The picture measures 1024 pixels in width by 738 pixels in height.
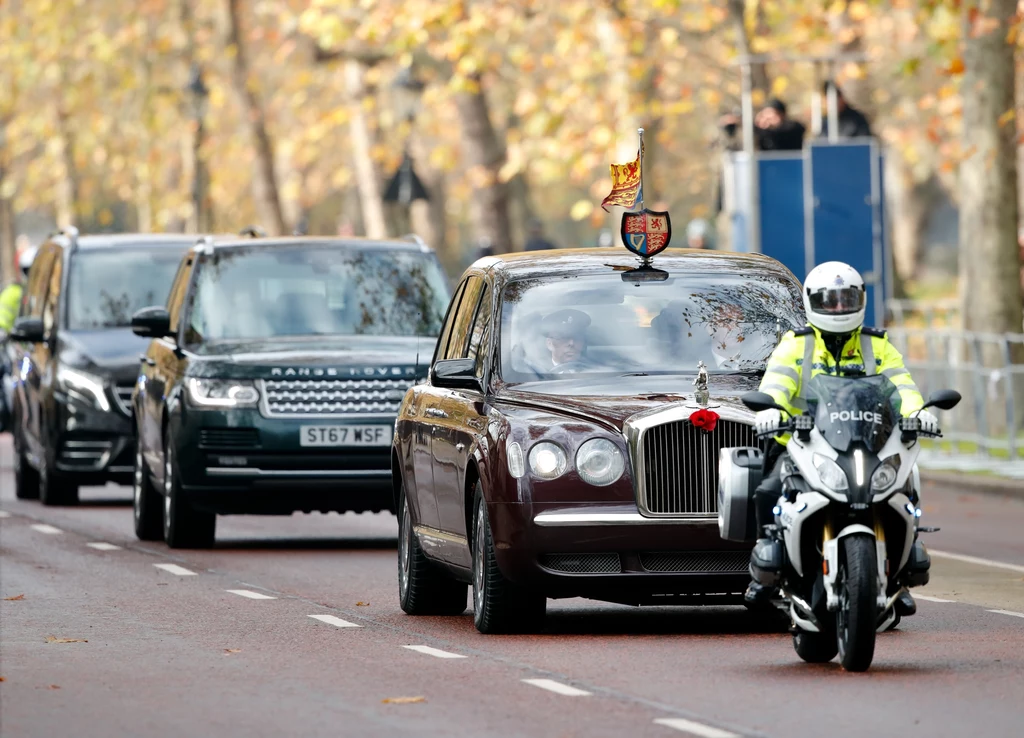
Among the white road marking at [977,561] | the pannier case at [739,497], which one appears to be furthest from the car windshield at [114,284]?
the pannier case at [739,497]

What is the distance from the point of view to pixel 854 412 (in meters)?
10.3

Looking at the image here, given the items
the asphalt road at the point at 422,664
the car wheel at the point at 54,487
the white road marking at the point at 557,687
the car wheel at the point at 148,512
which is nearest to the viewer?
the asphalt road at the point at 422,664

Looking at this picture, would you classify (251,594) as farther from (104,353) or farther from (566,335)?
(104,353)

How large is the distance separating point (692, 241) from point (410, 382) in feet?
73.5

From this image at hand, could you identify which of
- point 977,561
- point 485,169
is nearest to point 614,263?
point 977,561

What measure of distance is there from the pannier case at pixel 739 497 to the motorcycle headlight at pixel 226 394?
6747mm

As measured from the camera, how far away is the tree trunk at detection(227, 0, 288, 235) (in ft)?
154

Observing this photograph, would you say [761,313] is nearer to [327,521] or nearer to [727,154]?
[327,521]

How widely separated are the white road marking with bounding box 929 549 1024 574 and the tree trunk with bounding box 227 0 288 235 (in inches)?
1203

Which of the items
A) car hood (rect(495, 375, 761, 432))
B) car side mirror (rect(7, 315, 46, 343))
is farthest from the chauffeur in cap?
car side mirror (rect(7, 315, 46, 343))

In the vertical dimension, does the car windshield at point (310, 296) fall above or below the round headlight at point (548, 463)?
above

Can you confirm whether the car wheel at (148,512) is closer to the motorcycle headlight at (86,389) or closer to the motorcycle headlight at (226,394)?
the motorcycle headlight at (226,394)

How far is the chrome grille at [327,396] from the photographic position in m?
17.2

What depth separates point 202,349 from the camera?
1769 centimetres
